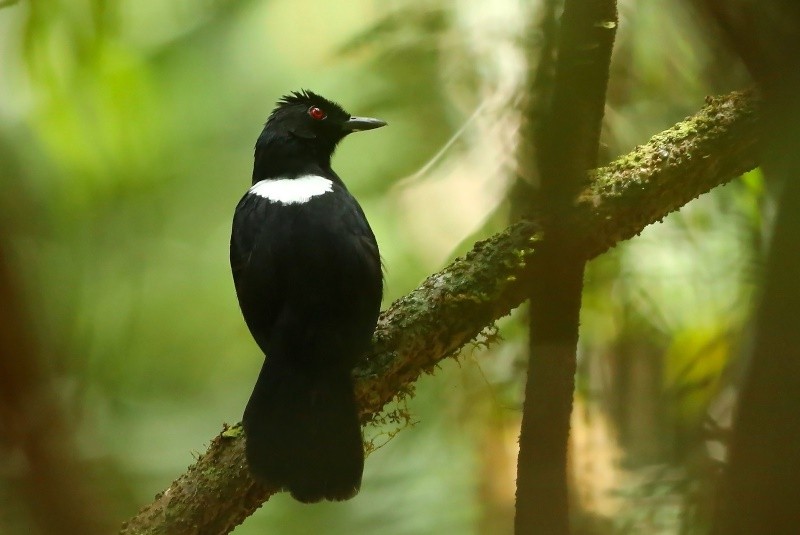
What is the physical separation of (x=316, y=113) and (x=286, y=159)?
215mm

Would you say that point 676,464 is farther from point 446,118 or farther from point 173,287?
point 173,287

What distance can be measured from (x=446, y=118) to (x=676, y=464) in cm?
156

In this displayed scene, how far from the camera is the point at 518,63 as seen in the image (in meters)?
1.83

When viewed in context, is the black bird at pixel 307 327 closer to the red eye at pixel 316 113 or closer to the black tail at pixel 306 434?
the black tail at pixel 306 434

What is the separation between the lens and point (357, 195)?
9.46 feet

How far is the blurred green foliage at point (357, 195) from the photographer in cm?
159

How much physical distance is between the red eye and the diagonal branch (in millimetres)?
821

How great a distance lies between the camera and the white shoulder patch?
213 cm

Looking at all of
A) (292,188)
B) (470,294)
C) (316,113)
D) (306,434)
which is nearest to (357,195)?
(316,113)

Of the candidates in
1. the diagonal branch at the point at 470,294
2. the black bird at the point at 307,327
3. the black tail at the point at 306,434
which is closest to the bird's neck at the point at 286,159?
the black bird at the point at 307,327

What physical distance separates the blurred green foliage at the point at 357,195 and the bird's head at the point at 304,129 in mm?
242

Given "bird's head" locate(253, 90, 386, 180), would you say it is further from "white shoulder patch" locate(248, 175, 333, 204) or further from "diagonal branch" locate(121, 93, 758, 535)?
"diagonal branch" locate(121, 93, 758, 535)

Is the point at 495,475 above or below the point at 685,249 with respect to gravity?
below

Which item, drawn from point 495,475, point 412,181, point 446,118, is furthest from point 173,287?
point 495,475
